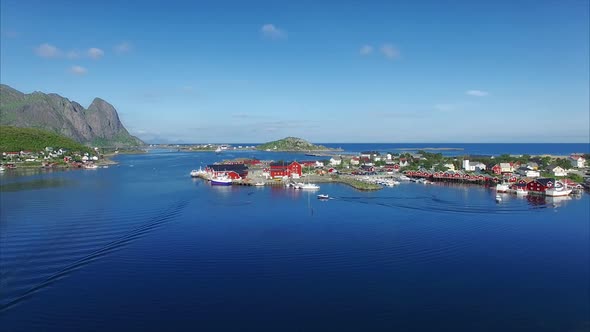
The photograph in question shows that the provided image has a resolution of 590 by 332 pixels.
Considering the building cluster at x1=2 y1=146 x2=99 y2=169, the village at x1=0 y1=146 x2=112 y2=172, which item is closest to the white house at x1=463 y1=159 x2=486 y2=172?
the village at x1=0 y1=146 x2=112 y2=172

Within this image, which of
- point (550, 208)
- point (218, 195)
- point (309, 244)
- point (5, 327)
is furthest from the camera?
point (218, 195)

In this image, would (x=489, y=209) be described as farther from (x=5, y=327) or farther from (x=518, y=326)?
(x=5, y=327)

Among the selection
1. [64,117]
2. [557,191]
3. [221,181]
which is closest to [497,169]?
[557,191]

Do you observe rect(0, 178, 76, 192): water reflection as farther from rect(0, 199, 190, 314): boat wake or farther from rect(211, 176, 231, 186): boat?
rect(0, 199, 190, 314): boat wake

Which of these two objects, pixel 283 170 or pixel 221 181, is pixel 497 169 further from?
pixel 221 181

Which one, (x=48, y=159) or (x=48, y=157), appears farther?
(x=48, y=157)

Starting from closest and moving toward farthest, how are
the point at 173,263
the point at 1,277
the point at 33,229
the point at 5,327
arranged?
the point at 5,327 < the point at 1,277 < the point at 173,263 < the point at 33,229

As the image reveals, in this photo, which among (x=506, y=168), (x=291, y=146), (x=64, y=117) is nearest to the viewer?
(x=506, y=168)

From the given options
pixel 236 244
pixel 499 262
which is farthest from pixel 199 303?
pixel 499 262
